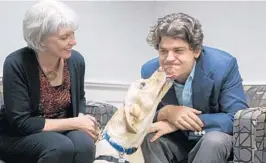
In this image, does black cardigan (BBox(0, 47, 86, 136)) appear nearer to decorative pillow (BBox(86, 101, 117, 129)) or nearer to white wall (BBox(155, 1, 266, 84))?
decorative pillow (BBox(86, 101, 117, 129))

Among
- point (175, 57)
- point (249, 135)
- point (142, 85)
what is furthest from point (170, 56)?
point (249, 135)

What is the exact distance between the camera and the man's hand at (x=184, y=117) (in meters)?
1.99

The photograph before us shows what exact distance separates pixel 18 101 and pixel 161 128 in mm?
612

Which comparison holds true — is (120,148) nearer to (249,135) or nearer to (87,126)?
(87,126)

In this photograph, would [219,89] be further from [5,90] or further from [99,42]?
[99,42]

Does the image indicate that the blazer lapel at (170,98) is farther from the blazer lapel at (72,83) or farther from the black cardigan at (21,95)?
the black cardigan at (21,95)

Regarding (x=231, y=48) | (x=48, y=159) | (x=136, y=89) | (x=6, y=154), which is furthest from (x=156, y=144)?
(x=231, y=48)

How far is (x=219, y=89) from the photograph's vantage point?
204 cm

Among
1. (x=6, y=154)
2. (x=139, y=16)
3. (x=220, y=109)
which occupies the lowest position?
(x=6, y=154)

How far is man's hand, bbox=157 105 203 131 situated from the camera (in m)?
1.99

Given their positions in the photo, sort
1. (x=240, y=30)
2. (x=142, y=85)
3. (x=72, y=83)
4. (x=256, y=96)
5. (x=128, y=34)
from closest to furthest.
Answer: (x=142, y=85) → (x=72, y=83) → (x=256, y=96) → (x=240, y=30) → (x=128, y=34)

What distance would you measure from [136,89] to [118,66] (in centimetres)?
120

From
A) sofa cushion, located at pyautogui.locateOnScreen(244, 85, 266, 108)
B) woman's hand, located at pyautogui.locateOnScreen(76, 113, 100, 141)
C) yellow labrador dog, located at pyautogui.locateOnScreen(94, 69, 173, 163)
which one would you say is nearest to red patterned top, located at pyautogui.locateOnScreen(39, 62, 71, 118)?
woman's hand, located at pyautogui.locateOnScreen(76, 113, 100, 141)

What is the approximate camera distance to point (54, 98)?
2.07 meters
